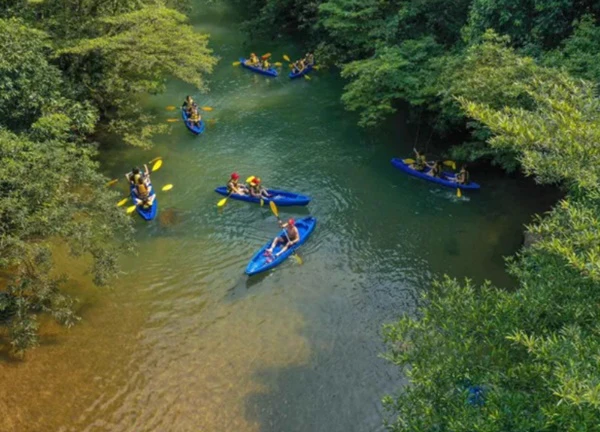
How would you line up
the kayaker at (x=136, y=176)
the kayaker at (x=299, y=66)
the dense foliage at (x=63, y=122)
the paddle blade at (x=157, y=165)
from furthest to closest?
1. the kayaker at (x=299, y=66)
2. the paddle blade at (x=157, y=165)
3. the kayaker at (x=136, y=176)
4. the dense foliage at (x=63, y=122)

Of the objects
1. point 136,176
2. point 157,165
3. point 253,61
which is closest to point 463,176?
point 136,176

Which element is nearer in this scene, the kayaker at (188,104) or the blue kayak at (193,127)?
the blue kayak at (193,127)

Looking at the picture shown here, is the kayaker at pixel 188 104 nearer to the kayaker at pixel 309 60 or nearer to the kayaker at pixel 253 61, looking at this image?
the kayaker at pixel 253 61

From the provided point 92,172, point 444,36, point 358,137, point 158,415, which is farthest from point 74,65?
point 444,36

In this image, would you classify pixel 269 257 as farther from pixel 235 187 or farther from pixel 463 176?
pixel 463 176

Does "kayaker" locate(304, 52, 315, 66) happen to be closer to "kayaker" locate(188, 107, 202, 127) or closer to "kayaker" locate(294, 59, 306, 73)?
"kayaker" locate(294, 59, 306, 73)

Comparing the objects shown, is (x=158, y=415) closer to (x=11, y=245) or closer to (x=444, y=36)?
(x=11, y=245)

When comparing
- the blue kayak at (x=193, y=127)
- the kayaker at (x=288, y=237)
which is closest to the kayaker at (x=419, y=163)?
the kayaker at (x=288, y=237)
